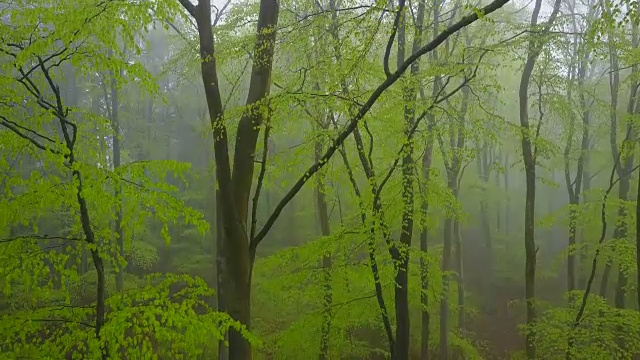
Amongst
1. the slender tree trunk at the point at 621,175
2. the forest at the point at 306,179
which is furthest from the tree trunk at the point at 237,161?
the slender tree trunk at the point at 621,175

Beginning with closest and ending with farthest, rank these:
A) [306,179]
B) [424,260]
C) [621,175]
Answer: [306,179]
[424,260]
[621,175]

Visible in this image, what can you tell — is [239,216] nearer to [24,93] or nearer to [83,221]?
[83,221]

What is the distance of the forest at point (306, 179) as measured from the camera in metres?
3.82

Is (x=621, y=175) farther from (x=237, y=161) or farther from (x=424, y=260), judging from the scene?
(x=237, y=161)

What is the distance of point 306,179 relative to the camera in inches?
185

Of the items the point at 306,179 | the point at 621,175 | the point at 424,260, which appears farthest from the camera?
the point at 621,175

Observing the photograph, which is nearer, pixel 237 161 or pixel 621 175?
pixel 237 161

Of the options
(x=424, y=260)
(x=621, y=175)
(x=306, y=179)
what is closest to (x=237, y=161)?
(x=306, y=179)

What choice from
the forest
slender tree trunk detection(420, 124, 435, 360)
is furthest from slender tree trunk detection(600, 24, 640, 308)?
slender tree trunk detection(420, 124, 435, 360)

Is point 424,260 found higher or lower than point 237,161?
lower

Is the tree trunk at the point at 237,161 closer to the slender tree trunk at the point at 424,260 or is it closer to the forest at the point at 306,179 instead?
the forest at the point at 306,179

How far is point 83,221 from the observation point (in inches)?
155

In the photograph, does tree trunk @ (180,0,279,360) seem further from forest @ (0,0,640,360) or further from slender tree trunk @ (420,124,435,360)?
slender tree trunk @ (420,124,435,360)

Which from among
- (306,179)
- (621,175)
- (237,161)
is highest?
(237,161)
